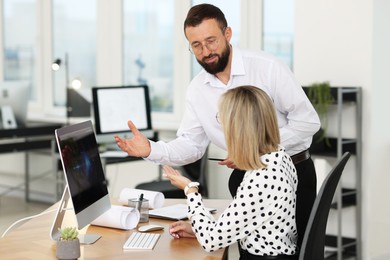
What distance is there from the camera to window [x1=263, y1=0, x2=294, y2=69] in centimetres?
601

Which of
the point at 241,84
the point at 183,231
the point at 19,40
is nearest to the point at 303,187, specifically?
the point at 241,84

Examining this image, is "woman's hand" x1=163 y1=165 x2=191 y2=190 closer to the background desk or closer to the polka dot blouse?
the polka dot blouse

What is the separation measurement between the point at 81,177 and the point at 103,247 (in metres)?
0.28

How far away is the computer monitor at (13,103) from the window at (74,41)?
46 cm

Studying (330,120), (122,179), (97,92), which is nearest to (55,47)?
(122,179)

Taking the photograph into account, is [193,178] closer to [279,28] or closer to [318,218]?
[279,28]

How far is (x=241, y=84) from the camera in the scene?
3.40m

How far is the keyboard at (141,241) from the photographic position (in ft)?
9.18

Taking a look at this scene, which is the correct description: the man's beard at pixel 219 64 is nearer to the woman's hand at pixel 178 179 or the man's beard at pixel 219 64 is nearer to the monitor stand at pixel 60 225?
the woman's hand at pixel 178 179

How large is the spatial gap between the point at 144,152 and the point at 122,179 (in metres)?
3.90

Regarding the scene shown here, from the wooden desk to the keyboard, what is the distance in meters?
0.02

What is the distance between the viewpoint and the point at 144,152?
3.27 meters

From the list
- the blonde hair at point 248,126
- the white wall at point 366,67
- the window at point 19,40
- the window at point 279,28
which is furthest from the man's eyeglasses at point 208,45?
the window at point 19,40

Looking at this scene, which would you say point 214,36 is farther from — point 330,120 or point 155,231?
point 330,120
